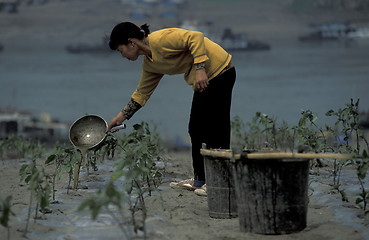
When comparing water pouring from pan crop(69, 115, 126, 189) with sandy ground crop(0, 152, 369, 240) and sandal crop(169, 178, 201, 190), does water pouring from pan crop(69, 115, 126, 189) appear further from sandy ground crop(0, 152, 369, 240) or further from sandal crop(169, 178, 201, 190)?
sandal crop(169, 178, 201, 190)

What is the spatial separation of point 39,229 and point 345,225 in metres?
1.69

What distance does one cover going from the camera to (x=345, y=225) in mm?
3090

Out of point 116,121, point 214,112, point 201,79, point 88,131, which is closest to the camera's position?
point 201,79

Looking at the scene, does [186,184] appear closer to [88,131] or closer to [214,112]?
[214,112]

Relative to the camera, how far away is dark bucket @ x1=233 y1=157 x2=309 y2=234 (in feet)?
9.33

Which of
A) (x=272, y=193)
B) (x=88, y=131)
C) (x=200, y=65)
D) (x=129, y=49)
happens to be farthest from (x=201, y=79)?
(x=88, y=131)

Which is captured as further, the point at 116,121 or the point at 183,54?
the point at 116,121

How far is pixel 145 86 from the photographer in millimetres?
4195

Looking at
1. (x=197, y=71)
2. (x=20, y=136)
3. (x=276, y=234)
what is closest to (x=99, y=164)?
(x=20, y=136)

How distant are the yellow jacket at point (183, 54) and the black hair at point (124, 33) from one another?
0.08m

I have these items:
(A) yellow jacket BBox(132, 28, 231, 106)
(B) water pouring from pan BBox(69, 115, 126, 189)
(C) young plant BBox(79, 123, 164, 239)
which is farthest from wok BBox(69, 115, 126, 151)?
(A) yellow jacket BBox(132, 28, 231, 106)

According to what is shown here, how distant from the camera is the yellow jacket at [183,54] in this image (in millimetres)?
3629

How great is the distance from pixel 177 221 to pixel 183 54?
120 cm

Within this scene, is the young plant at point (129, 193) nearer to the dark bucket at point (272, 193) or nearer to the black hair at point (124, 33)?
the dark bucket at point (272, 193)
